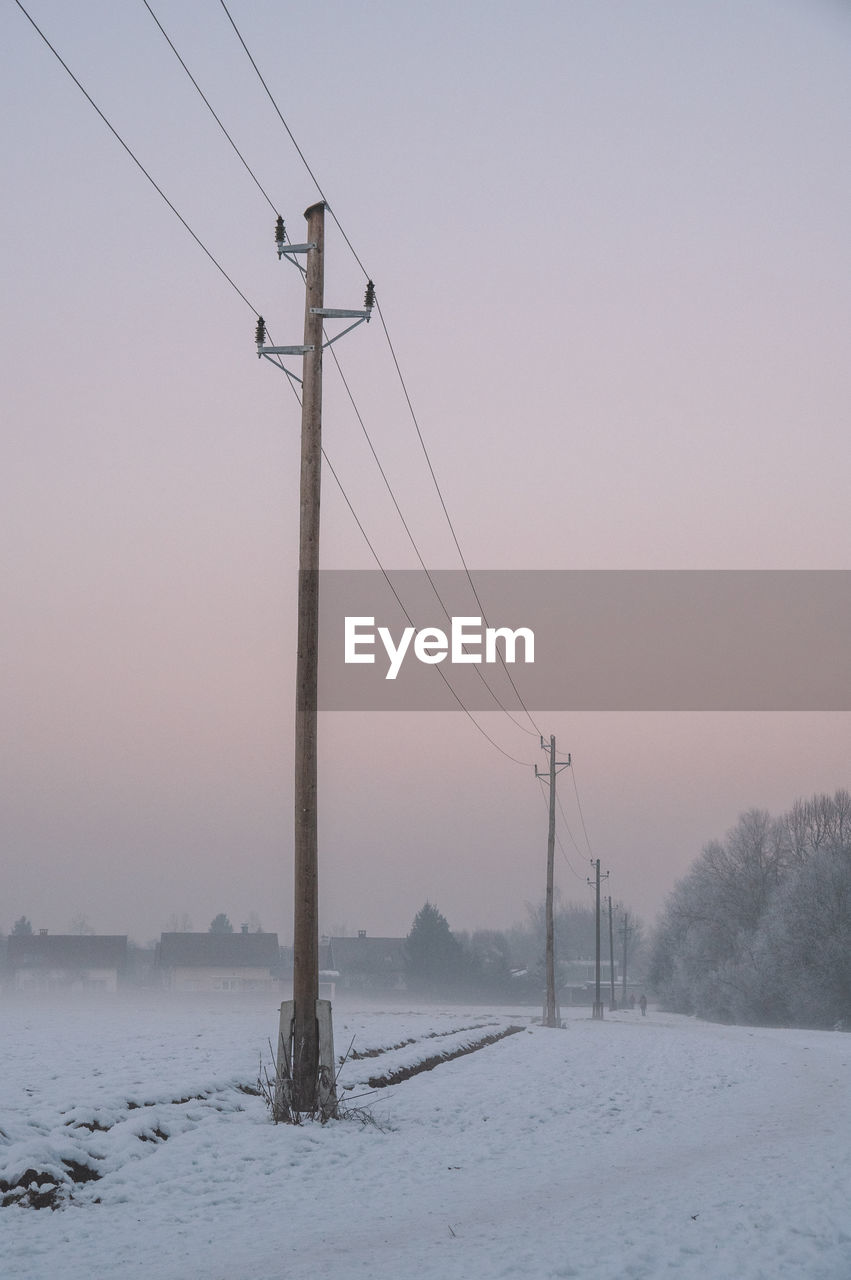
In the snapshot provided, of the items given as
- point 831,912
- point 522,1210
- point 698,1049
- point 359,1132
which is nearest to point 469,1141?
point 359,1132

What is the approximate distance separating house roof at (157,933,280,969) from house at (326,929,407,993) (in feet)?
25.9

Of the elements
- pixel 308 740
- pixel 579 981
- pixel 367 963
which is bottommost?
pixel 579 981

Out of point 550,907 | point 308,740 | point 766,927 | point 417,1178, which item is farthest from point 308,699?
point 766,927

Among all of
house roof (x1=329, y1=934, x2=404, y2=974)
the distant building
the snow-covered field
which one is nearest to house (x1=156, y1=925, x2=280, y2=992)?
house roof (x1=329, y1=934, x2=404, y2=974)

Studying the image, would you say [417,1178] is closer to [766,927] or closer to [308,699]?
[308,699]

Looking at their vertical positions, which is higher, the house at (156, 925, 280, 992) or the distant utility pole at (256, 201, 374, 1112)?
the distant utility pole at (256, 201, 374, 1112)

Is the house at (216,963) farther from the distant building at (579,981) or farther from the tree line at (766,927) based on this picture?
the tree line at (766,927)

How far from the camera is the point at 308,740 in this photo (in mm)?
13188

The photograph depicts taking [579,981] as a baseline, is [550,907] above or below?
above

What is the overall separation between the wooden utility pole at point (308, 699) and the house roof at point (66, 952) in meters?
108

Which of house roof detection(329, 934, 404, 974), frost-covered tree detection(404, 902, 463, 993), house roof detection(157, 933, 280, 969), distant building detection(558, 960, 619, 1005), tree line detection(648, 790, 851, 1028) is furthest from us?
distant building detection(558, 960, 619, 1005)

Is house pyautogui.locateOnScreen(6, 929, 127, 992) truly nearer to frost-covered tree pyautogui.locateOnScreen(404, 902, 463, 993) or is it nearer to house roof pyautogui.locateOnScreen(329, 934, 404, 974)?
house roof pyautogui.locateOnScreen(329, 934, 404, 974)

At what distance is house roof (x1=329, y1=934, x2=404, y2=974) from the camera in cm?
11431

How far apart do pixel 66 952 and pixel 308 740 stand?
111 metres
